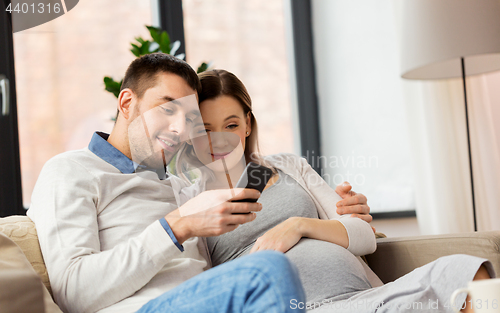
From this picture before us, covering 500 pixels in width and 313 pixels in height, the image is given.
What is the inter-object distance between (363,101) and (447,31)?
0.71 meters

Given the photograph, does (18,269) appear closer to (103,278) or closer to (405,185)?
(103,278)

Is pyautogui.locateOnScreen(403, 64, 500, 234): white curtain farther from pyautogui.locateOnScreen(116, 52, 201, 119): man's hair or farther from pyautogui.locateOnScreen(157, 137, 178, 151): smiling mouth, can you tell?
pyautogui.locateOnScreen(157, 137, 178, 151): smiling mouth

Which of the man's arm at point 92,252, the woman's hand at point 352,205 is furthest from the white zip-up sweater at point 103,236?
the woman's hand at point 352,205

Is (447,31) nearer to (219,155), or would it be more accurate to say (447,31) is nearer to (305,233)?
(305,233)

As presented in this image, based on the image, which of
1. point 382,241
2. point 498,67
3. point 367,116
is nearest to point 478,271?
point 382,241

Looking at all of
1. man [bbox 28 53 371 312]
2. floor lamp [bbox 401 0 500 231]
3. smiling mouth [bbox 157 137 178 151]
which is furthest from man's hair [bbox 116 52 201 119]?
floor lamp [bbox 401 0 500 231]

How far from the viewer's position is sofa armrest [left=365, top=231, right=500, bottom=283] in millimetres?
1009

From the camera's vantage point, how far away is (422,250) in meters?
1.10

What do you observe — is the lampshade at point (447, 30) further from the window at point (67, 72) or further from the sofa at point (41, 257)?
the window at point (67, 72)

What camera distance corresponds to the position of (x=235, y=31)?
7.65 ft

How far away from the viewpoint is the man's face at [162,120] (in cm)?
78

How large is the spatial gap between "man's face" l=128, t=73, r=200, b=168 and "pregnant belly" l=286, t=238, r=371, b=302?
37 cm

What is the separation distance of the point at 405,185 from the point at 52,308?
80.0 inches

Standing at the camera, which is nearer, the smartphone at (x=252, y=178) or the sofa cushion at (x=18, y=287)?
the sofa cushion at (x=18, y=287)
